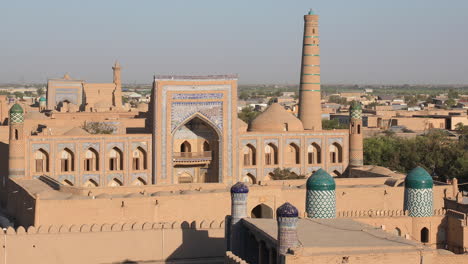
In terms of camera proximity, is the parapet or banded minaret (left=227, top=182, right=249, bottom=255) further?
the parapet

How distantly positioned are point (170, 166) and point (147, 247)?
14.2 meters

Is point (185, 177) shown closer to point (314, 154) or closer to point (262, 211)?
point (314, 154)

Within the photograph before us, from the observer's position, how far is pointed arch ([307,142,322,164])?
113 ft

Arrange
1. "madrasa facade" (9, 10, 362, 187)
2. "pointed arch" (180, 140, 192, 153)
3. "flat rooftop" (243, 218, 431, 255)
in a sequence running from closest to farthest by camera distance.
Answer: "flat rooftop" (243, 218, 431, 255), "madrasa facade" (9, 10, 362, 187), "pointed arch" (180, 140, 192, 153)

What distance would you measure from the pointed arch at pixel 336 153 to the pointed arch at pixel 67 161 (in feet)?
32.5

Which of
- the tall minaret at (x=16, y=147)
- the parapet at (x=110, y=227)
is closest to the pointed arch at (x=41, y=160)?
the tall minaret at (x=16, y=147)

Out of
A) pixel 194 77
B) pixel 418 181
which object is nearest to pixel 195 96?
pixel 194 77

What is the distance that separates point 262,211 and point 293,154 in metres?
9.77

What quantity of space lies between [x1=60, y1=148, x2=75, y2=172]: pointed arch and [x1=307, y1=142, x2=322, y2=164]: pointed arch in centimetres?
898

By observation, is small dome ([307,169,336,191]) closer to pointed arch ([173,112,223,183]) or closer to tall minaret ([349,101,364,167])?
pointed arch ([173,112,223,183])

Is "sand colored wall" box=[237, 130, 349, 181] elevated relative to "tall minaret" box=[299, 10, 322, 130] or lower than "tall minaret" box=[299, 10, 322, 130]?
lower

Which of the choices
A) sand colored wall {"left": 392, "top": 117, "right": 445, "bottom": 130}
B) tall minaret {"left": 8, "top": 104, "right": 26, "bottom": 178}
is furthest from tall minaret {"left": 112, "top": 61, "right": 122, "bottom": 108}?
tall minaret {"left": 8, "top": 104, "right": 26, "bottom": 178}

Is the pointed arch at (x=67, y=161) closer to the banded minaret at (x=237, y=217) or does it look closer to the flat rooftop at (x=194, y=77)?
the flat rooftop at (x=194, y=77)

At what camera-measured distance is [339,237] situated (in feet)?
45.4
